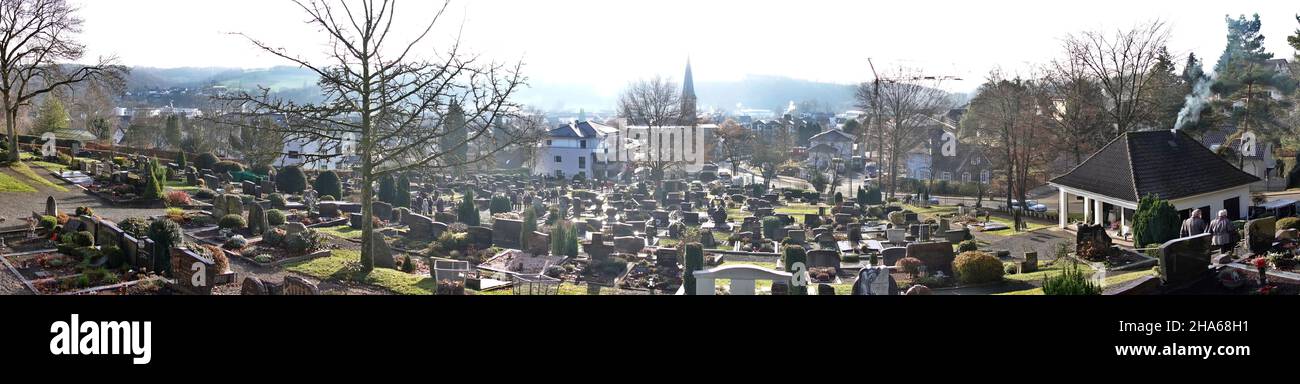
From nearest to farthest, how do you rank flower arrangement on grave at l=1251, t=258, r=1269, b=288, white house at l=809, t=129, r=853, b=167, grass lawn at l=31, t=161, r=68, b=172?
1. flower arrangement on grave at l=1251, t=258, r=1269, b=288
2. grass lawn at l=31, t=161, r=68, b=172
3. white house at l=809, t=129, r=853, b=167

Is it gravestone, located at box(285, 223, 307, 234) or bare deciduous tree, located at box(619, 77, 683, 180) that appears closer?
gravestone, located at box(285, 223, 307, 234)

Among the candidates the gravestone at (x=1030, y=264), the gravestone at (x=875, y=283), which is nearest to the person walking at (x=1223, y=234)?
the gravestone at (x=1030, y=264)

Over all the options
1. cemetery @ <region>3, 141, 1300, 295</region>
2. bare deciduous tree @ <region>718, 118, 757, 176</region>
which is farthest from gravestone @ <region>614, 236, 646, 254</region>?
bare deciduous tree @ <region>718, 118, 757, 176</region>

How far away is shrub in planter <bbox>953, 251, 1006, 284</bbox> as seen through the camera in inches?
528

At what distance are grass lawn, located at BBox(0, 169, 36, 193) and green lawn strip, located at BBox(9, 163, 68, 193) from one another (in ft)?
2.22

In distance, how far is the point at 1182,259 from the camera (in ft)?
35.6

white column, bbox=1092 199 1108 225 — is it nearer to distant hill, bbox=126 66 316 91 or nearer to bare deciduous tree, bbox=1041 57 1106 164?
bare deciduous tree, bbox=1041 57 1106 164

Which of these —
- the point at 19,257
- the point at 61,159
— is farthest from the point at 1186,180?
the point at 61,159

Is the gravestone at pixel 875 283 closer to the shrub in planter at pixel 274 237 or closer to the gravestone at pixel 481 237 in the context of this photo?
the gravestone at pixel 481 237

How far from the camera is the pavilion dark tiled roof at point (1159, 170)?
17.2m

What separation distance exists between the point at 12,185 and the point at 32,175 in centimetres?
270

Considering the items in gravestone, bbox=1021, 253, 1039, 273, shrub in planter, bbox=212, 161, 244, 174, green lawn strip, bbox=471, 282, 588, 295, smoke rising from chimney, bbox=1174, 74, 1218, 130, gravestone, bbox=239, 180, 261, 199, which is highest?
smoke rising from chimney, bbox=1174, 74, 1218, 130
